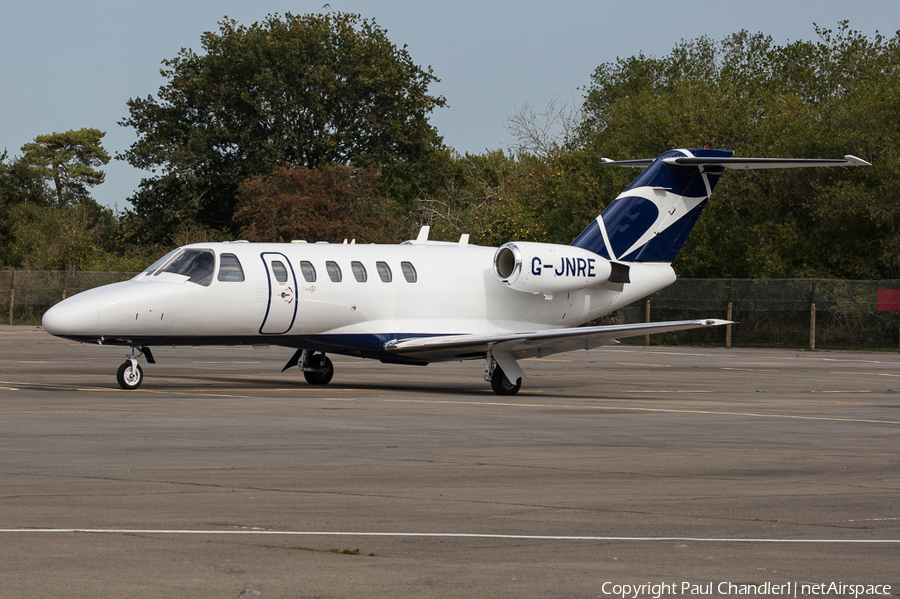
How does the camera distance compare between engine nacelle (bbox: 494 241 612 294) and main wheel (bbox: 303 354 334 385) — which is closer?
engine nacelle (bbox: 494 241 612 294)

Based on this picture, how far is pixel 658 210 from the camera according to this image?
23.3 metres

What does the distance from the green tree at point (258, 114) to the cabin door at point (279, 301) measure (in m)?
45.9

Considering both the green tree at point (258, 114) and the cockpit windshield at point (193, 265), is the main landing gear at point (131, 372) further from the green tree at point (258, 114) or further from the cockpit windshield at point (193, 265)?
the green tree at point (258, 114)

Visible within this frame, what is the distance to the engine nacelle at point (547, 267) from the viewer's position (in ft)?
70.4

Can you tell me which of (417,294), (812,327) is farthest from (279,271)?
(812,327)

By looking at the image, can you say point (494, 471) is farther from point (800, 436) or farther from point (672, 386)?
point (672, 386)

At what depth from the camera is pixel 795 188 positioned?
1762 inches

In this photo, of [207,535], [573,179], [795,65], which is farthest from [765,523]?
[795,65]

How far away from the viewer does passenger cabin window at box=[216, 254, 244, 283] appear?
19531 mm

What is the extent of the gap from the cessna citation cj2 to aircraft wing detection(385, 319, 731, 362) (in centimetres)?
4

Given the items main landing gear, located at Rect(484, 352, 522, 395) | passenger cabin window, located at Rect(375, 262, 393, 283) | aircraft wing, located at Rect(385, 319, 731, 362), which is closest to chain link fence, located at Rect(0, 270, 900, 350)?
aircraft wing, located at Rect(385, 319, 731, 362)

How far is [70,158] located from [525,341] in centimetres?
8659

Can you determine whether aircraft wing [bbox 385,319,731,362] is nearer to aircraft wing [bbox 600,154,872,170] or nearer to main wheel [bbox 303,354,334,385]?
main wheel [bbox 303,354,334,385]

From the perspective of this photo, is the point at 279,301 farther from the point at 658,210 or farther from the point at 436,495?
the point at 436,495
